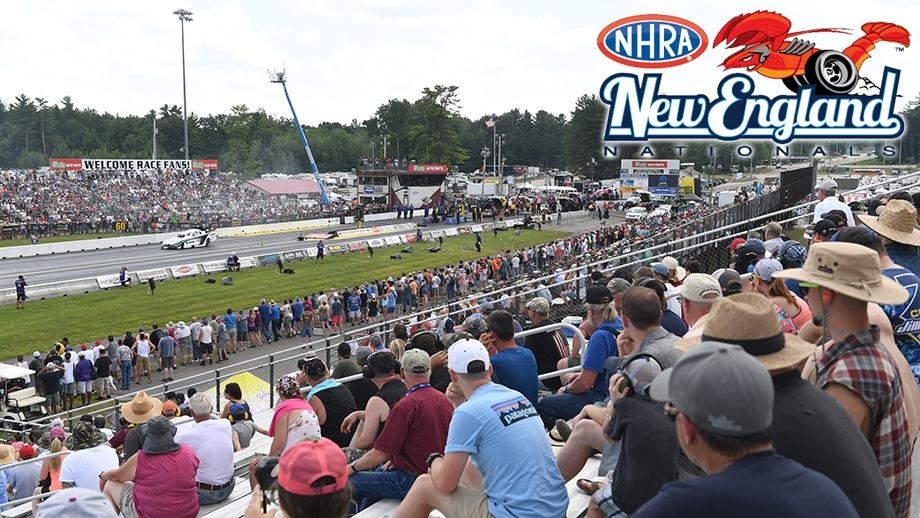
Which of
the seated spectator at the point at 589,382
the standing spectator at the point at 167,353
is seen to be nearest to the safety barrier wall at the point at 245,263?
the standing spectator at the point at 167,353

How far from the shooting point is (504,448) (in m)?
4.35

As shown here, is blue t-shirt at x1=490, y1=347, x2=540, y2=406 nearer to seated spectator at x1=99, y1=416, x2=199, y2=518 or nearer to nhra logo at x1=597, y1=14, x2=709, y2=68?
seated spectator at x1=99, y1=416, x2=199, y2=518

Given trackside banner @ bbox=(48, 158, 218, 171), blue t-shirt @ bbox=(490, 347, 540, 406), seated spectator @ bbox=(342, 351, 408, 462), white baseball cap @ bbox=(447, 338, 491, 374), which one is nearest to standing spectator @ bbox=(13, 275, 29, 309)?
seated spectator @ bbox=(342, 351, 408, 462)

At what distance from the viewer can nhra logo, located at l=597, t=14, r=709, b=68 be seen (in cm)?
2158

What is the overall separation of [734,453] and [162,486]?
4.78 m

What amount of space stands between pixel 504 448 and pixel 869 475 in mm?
1914

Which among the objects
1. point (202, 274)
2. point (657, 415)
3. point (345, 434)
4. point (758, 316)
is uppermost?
point (758, 316)

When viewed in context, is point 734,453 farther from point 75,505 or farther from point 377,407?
point 377,407

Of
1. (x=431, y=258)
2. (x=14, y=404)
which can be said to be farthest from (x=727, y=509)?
(x=431, y=258)

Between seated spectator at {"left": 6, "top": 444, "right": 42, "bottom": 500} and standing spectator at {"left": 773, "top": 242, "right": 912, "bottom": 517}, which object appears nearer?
standing spectator at {"left": 773, "top": 242, "right": 912, "bottom": 517}

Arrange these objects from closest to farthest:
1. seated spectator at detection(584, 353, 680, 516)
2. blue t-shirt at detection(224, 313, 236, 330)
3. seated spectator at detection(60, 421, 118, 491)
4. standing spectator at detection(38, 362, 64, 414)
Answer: seated spectator at detection(584, 353, 680, 516), seated spectator at detection(60, 421, 118, 491), standing spectator at detection(38, 362, 64, 414), blue t-shirt at detection(224, 313, 236, 330)

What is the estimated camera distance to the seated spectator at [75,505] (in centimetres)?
354

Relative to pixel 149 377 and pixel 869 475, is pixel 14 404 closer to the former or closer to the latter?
pixel 149 377

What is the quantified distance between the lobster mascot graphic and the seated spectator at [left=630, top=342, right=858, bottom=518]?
20.2 meters
